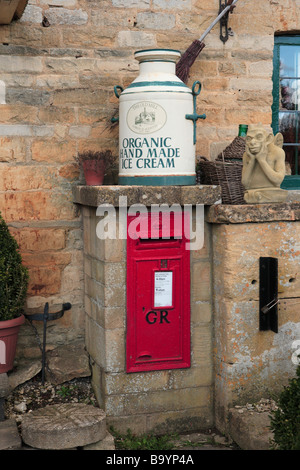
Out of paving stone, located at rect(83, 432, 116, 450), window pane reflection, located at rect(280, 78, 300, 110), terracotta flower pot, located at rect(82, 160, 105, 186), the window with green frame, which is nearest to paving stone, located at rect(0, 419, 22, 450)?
paving stone, located at rect(83, 432, 116, 450)

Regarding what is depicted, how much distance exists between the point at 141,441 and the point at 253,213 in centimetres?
181

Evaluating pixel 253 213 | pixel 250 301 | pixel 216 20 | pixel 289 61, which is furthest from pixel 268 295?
pixel 289 61

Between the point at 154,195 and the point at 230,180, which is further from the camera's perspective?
the point at 230,180

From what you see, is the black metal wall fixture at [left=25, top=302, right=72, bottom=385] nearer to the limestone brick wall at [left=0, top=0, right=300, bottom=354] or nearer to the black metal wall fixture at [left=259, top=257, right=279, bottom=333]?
the limestone brick wall at [left=0, top=0, right=300, bottom=354]

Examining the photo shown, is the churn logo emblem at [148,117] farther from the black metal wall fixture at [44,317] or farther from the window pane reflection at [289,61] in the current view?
the window pane reflection at [289,61]

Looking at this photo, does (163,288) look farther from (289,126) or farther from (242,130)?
(289,126)

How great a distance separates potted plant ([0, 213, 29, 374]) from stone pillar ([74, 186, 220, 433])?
56cm

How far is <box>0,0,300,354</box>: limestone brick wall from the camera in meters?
5.00

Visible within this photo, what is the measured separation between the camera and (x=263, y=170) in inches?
183

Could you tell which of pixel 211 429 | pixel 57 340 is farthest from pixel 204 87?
pixel 211 429

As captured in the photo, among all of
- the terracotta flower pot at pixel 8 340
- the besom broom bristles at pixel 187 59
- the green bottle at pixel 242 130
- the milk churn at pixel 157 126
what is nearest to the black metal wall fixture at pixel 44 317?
the terracotta flower pot at pixel 8 340

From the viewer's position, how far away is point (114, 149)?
524 centimetres

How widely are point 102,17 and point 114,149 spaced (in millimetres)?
1057
